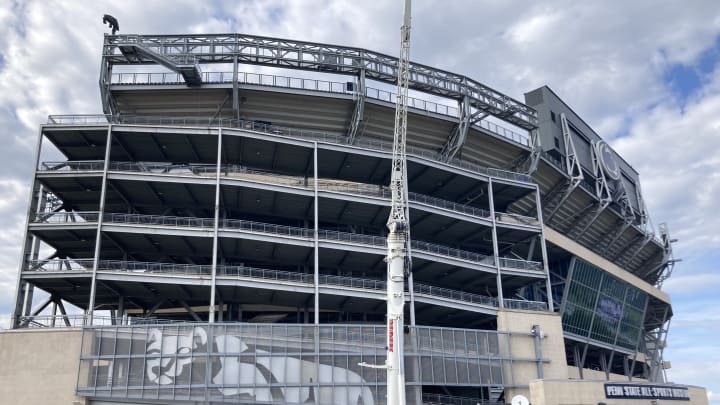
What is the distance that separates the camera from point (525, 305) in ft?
171

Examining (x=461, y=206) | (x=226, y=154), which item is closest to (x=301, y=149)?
(x=226, y=154)

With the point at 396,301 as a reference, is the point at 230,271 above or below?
above

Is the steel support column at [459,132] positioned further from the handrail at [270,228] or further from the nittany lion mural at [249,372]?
the nittany lion mural at [249,372]

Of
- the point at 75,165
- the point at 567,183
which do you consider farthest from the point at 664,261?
the point at 75,165

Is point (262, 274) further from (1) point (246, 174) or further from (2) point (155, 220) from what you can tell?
(2) point (155, 220)

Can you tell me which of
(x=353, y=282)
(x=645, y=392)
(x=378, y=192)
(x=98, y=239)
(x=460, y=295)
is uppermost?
(x=378, y=192)

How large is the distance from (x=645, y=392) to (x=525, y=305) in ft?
40.6

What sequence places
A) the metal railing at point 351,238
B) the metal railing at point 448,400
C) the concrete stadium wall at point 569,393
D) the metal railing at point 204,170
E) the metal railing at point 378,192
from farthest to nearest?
the metal railing at point 378,192
the metal railing at point 351,238
the metal railing at point 204,170
the metal railing at point 448,400
the concrete stadium wall at point 569,393

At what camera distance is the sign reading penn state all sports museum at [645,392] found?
130 feet

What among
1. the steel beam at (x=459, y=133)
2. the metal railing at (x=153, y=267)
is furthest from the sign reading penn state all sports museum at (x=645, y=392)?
the metal railing at (x=153, y=267)

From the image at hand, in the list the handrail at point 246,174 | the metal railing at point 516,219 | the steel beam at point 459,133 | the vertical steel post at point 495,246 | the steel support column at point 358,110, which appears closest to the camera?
the handrail at point 246,174

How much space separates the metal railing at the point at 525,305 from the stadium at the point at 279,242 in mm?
268

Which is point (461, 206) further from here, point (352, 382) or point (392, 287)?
point (392, 287)

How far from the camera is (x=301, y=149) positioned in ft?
159
